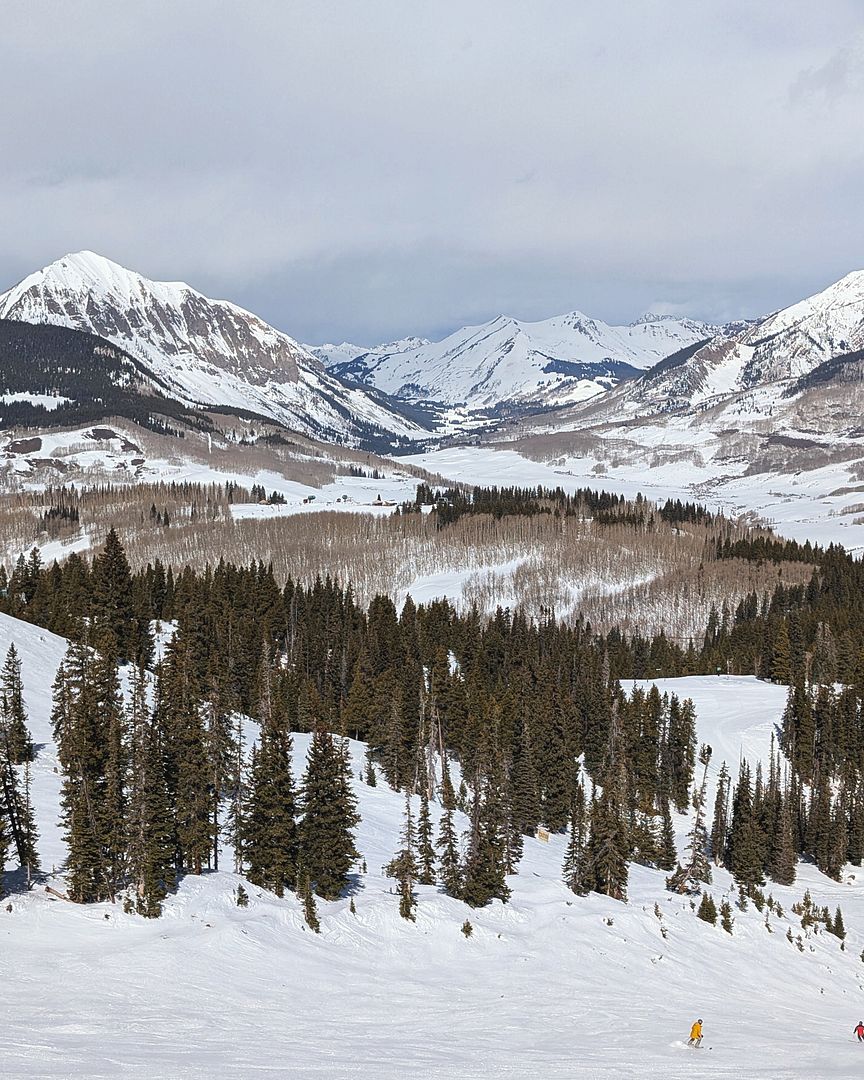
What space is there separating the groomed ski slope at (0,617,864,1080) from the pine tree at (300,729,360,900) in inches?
66.8

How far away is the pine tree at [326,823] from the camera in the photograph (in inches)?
1822

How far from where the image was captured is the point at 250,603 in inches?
5281

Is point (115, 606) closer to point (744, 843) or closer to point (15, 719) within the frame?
point (15, 719)

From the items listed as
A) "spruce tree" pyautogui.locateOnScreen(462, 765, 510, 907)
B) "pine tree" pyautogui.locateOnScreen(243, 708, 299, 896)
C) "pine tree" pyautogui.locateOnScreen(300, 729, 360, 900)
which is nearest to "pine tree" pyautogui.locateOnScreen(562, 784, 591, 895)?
"spruce tree" pyautogui.locateOnScreen(462, 765, 510, 907)

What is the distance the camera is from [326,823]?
156 ft

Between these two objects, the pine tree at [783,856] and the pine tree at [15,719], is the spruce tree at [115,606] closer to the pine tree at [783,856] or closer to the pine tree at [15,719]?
the pine tree at [15,719]

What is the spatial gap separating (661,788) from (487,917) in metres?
66.0

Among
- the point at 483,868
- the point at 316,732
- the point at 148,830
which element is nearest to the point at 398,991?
the point at 148,830

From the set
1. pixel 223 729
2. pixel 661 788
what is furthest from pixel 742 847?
pixel 223 729

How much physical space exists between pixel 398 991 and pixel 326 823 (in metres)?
12.2

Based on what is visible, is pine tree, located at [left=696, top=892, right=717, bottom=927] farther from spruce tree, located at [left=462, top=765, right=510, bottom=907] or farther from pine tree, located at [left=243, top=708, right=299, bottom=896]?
pine tree, located at [left=243, top=708, right=299, bottom=896]

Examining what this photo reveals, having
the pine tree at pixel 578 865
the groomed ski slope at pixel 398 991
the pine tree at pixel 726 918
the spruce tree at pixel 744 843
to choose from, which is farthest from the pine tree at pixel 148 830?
the spruce tree at pixel 744 843

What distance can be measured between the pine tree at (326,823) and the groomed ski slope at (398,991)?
66.8 inches

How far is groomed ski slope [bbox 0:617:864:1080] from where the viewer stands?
87.0 feet
